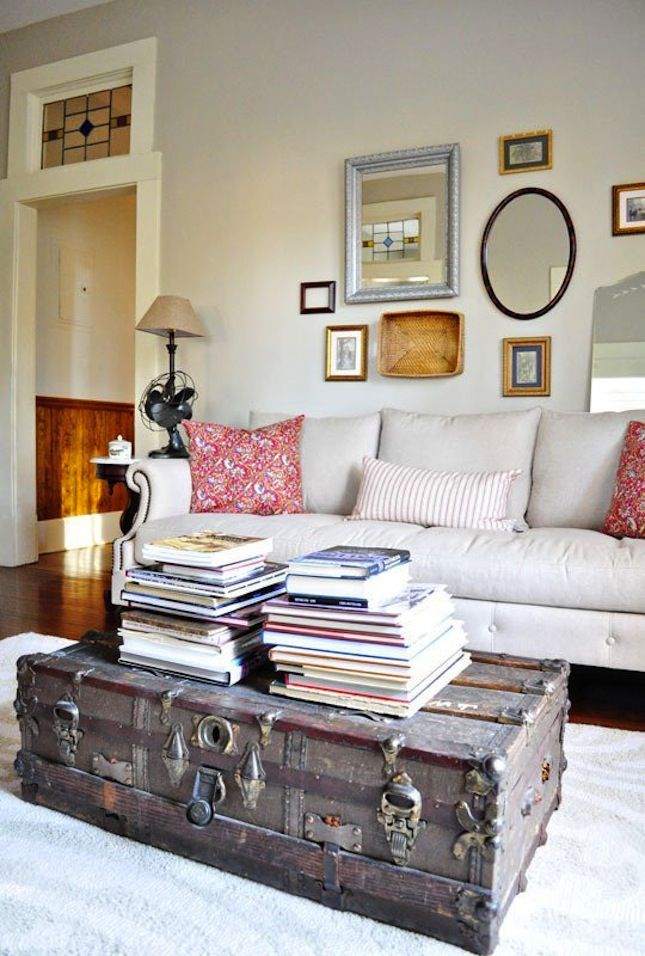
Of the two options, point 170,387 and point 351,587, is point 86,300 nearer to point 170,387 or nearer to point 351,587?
point 170,387

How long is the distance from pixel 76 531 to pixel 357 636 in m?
4.40

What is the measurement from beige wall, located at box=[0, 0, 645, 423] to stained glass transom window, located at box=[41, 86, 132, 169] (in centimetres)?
29

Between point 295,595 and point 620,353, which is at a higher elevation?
point 620,353

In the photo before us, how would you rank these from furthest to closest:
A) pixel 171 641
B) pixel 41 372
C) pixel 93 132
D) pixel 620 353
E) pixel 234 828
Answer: pixel 41 372
pixel 93 132
pixel 620 353
pixel 171 641
pixel 234 828

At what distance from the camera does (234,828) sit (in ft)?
4.07

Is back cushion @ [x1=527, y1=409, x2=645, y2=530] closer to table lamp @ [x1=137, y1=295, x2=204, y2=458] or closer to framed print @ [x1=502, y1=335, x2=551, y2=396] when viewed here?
framed print @ [x1=502, y1=335, x2=551, y2=396]

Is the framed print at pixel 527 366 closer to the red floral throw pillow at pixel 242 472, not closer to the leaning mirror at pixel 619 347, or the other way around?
the leaning mirror at pixel 619 347

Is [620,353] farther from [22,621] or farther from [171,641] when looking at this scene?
[22,621]

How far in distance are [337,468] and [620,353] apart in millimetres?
1299

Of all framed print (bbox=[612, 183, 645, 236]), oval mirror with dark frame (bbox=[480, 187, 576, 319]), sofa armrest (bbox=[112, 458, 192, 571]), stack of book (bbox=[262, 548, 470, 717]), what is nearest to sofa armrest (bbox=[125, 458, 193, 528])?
sofa armrest (bbox=[112, 458, 192, 571])

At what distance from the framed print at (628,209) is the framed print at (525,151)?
34 cm

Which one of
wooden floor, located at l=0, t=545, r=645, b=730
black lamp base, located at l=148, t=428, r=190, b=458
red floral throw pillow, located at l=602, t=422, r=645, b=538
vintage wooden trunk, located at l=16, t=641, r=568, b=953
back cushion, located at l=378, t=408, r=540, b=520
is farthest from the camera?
black lamp base, located at l=148, t=428, r=190, b=458

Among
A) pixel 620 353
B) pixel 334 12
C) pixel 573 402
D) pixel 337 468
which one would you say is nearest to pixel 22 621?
pixel 337 468

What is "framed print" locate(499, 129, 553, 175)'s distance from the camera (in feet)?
10.5
